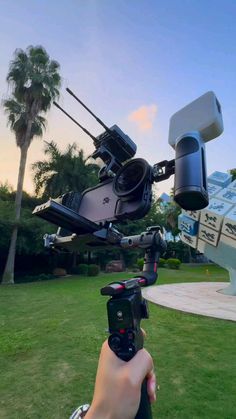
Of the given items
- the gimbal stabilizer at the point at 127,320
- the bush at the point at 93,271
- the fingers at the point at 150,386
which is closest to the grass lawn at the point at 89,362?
the fingers at the point at 150,386

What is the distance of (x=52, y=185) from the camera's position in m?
21.3

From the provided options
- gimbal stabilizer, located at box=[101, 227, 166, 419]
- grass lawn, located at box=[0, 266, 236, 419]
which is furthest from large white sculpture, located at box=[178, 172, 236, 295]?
gimbal stabilizer, located at box=[101, 227, 166, 419]

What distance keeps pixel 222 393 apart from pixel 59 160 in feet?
65.9

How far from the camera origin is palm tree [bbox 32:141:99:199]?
844 inches

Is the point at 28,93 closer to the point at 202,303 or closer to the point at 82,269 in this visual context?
Answer: the point at 82,269

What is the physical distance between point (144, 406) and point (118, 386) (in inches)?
8.5

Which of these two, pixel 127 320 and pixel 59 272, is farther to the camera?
pixel 59 272

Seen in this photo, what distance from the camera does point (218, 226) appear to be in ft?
34.8

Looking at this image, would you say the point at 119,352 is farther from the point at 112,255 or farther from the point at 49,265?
the point at 112,255

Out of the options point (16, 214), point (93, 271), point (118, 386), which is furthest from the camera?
point (93, 271)

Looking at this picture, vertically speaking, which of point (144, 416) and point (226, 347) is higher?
point (144, 416)

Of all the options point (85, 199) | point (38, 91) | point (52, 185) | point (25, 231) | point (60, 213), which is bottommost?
point (60, 213)

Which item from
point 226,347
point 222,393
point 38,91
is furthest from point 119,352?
point 38,91

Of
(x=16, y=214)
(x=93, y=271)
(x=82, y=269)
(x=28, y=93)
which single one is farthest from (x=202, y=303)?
(x=28, y=93)
